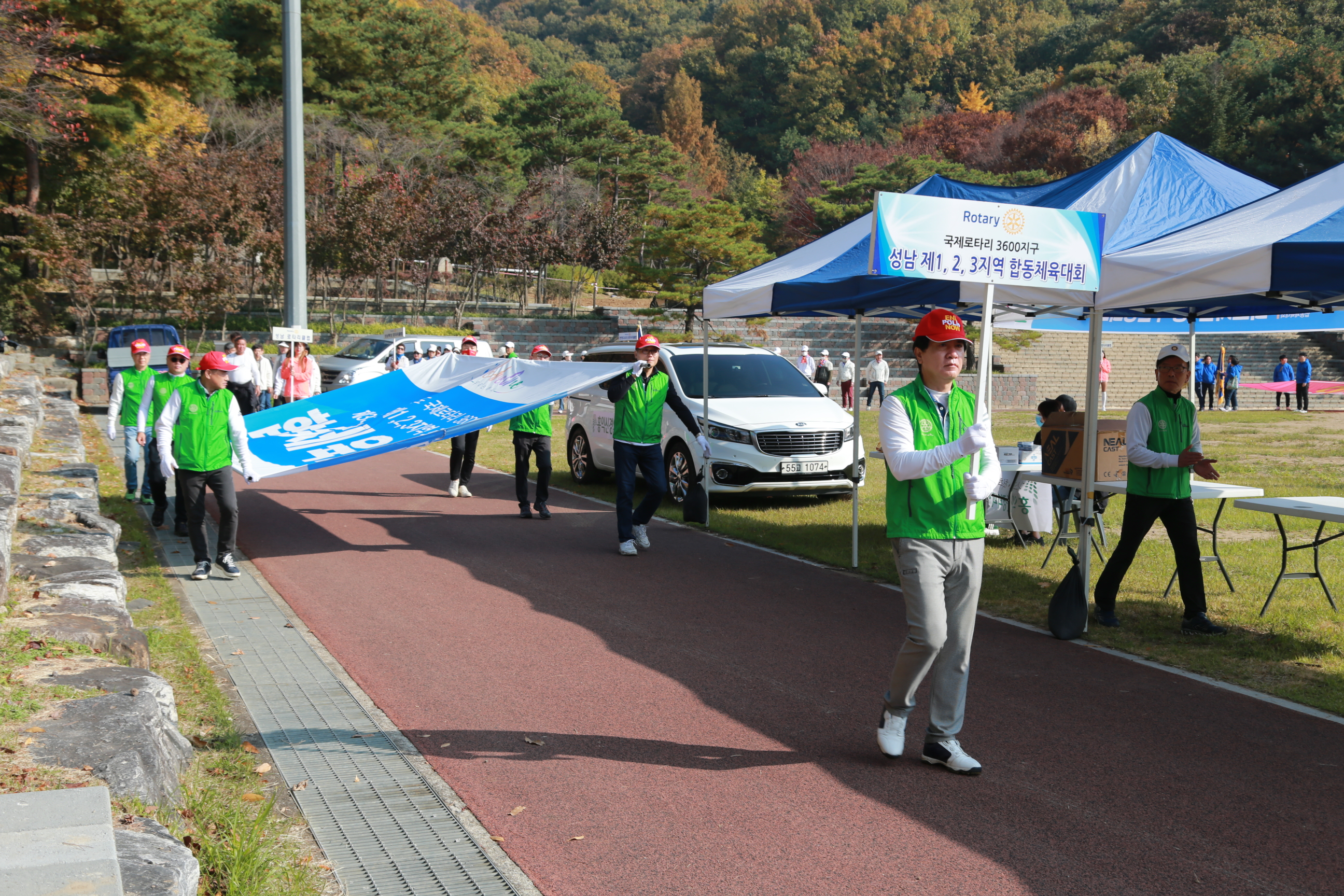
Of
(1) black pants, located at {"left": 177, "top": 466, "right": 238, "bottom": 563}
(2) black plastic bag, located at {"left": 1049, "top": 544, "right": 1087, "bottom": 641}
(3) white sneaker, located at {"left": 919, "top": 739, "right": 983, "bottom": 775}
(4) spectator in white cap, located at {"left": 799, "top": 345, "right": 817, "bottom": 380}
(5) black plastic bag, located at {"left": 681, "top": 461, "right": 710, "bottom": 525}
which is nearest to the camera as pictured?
(3) white sneaker, located at {"left": 919, "top": 739, "right": 983, "bottom": 775}

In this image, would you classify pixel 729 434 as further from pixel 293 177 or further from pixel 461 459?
pixel 293 177

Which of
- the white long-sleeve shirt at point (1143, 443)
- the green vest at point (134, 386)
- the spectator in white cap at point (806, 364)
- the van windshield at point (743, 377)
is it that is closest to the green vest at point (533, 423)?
the van windshield at point (743, 377)

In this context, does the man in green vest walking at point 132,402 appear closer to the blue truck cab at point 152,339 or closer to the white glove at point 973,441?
the white glove at point 973,441

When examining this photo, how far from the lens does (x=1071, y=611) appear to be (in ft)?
24.2

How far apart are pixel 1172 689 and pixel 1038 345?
42150 millimetres

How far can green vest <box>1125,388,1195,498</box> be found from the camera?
748 centimetres

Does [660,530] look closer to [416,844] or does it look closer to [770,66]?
[416,844]

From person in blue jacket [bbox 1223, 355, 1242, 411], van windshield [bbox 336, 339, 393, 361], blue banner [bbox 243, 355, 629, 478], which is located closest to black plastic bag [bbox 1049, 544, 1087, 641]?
blue banner [bbox 243, 355, 629, 478]

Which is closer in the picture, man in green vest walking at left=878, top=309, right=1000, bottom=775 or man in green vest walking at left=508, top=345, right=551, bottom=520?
man in green vest walking at left=878, top=309, right=1000, bottom=775

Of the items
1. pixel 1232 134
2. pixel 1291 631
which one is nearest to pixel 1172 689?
pixel 1291 631

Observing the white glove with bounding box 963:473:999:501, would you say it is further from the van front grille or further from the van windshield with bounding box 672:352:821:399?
the van windshield with bounding box 672:352:821:399

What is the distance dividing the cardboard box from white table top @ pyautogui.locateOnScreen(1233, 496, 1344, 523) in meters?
1.29

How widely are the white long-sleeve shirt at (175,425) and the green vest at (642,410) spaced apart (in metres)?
3.37

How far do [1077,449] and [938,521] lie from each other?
464 centimetres
